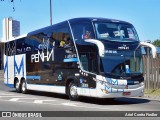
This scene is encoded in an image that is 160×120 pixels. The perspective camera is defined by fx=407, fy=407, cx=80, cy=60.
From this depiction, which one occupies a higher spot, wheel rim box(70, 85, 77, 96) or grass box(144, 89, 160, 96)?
wheel rim box(70, 85, 77, 96)

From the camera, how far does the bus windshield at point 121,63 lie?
17.2 meters

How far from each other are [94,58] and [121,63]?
1188mm

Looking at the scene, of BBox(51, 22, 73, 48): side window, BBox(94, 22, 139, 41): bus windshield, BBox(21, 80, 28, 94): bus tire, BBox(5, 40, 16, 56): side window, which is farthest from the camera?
BBox(5, 40, 16, 56): side window

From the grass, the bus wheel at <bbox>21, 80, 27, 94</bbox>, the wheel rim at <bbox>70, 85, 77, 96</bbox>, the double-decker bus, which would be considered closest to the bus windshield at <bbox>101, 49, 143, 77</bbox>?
the double-decker bus

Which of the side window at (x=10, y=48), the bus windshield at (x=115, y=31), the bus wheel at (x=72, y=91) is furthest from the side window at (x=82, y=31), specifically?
the side window at (x=10, y=48)

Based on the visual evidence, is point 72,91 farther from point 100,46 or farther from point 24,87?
point 24,87

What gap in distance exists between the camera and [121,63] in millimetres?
17484

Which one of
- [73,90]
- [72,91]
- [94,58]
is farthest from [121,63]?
[72,91]

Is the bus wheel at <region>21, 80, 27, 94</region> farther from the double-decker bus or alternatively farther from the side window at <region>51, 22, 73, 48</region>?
the side window at <region>51, 22, 73, 48</region>

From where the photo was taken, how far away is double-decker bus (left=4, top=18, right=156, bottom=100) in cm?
1727

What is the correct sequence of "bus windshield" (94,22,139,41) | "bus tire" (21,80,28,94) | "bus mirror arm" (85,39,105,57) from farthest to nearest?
"bus tire" (21,80,28,94) < "bus windshield" (94,22,139,41) < "bus mirror arm" (85,39,105,57)

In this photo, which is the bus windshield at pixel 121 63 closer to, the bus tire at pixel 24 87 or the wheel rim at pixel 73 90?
the wheel rim at pixel 73 90

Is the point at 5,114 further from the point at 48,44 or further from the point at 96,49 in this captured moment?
the point at 48,44

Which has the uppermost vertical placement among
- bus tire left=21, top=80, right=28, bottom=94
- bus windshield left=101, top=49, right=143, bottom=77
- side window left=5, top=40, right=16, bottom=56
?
side window left=5, top=40, right=16, bottom=56
